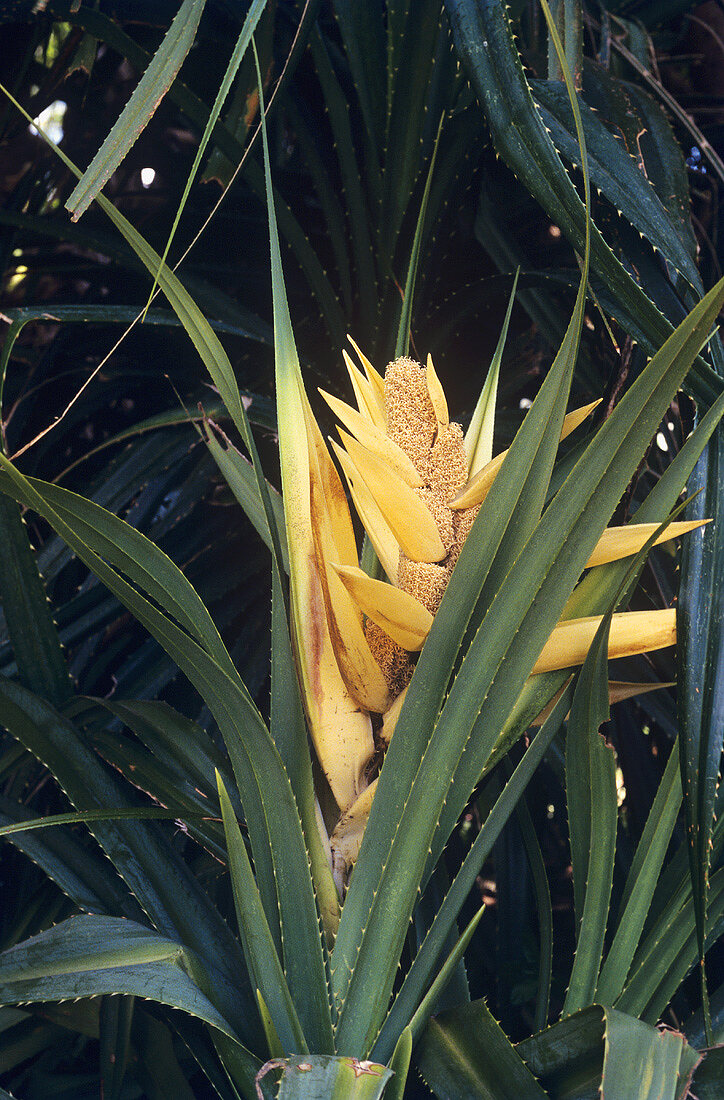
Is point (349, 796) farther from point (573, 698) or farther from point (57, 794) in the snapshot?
point (57, 794)

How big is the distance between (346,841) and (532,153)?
1.18ft

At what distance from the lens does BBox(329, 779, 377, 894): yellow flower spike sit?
1.20 feet

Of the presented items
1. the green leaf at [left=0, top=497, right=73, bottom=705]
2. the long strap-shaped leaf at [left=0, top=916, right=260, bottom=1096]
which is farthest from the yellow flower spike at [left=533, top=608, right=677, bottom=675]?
the green leaf at [left=0, top=497, right=73, bottom=705]

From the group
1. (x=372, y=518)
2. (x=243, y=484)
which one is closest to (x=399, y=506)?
(x=372, y=518)

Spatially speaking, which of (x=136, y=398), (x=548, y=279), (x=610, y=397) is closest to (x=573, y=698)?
(x=610, y=397)

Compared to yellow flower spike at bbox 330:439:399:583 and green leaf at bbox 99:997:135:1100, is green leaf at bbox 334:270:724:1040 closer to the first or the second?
yellow flower spike at bbox 330:439:399:583

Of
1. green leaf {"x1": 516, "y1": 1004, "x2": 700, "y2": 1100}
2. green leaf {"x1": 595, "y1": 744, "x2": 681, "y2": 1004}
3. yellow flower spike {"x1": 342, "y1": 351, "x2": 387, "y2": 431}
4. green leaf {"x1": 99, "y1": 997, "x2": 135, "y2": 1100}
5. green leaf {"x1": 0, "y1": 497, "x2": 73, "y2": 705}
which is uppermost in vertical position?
yellow flower spike {"x1": 342, "y1": 351, "x2": 387, "y2": 431}

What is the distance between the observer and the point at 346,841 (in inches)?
14.5

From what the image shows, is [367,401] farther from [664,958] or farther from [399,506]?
[664,958]

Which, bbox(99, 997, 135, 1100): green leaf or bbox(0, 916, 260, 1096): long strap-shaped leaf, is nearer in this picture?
bbox(0, 916, 260, 1096): long strap-shaped leaf

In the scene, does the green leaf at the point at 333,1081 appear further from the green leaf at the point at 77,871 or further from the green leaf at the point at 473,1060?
the green leaf at the point at 77,871

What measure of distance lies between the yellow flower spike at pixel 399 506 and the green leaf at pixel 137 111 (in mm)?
140

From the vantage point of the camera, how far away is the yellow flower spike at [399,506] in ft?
1.14

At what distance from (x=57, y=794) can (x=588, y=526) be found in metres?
0.56
